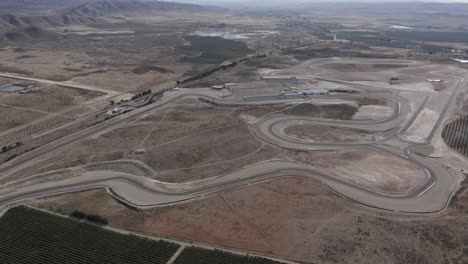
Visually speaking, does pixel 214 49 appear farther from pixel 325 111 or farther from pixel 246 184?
pixel 246 184

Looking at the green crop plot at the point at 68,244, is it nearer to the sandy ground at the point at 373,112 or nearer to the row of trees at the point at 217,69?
the sandy ground at the point at 373,112

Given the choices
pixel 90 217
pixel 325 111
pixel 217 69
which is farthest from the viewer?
pixel 217 69

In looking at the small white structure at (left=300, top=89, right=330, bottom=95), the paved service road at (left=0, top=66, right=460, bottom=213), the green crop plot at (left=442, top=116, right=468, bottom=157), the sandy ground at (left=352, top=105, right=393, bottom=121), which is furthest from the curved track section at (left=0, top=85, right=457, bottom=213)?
the small white structure at (left=300, top=89, right=330, bottom=95)

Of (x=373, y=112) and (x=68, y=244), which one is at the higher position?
(x=373, y=112)

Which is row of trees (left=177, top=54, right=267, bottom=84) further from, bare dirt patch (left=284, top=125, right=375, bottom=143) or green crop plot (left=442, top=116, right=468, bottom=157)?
green crop plot (left=442, top=116, right=468, bottom=157)

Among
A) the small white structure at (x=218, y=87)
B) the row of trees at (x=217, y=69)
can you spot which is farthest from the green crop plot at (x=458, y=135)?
the row of trees at (x=217, y=69)

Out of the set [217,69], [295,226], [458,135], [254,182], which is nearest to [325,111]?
[458,135]

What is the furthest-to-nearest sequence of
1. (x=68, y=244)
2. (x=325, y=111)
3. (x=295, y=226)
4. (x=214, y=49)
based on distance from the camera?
(x=214, y=49)
(x=325, y=111)
(x=295, y=226)
(x=68, y=244)
